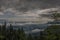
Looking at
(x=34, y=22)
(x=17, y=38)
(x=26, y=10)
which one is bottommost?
(x=17, y=38)

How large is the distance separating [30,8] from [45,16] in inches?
11.3

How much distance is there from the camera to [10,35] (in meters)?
2.71

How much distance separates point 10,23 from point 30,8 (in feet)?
1.39

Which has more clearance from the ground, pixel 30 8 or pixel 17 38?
pixel 30 8

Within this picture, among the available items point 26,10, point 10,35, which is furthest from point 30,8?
point 10,35

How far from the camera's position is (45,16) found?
301 cm

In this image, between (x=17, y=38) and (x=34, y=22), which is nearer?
(x=17, y=38)

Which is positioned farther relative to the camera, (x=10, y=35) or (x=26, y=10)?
(x=26, y=10)

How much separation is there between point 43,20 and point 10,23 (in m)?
0.53

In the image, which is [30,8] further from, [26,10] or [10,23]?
[10,23]

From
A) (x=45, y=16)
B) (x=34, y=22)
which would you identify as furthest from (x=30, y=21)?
(x=45, y=16)

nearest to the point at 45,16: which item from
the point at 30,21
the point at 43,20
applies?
the point at 43,20

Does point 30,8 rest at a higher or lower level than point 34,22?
higher

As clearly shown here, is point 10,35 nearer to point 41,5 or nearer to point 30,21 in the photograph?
point 30,21
